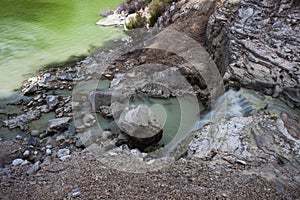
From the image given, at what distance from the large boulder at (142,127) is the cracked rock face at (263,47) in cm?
259

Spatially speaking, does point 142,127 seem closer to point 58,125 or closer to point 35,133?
point 58,125

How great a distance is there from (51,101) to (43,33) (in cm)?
690

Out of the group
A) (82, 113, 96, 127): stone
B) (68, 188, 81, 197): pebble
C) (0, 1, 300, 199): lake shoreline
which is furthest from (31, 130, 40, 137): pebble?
(68, 188, 81, 197): pebble

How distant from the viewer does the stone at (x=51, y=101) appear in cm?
841

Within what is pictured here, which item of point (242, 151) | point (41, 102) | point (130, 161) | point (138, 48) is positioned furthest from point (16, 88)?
point (242, 151)

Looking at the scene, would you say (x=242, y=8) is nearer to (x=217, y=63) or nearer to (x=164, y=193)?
(x=217, y=63)

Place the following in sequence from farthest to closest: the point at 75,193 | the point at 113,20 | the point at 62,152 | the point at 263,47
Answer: the point at 113,20, the point at 263,47, the point at 62,152, the point at 75,193

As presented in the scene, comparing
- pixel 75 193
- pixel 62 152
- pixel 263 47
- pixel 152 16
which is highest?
pixel 263 47

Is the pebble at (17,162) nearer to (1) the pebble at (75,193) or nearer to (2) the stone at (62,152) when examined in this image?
(2) the stone at (62,152)

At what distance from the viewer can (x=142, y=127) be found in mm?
6578

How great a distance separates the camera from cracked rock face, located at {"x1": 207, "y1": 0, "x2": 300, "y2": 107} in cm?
722

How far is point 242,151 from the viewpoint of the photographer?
5.55 m

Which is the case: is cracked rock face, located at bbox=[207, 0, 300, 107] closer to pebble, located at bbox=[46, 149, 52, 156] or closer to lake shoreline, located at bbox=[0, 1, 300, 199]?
lake shoreline, located at bbox=[0, 1, 300, 199]

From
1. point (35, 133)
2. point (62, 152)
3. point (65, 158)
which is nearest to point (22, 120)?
point (35, 133)
